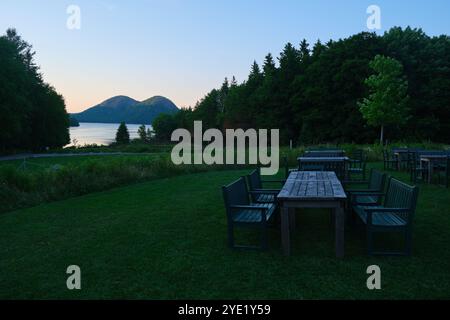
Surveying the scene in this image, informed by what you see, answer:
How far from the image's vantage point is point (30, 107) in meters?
45.8

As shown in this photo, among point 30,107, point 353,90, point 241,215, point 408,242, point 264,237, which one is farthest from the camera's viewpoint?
point 30,107

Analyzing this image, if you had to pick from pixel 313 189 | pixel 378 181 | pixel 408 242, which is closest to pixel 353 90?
pixel 378 181

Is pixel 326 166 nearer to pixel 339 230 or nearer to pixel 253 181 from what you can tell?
pixel 253 181

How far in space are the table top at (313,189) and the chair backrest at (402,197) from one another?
0.75 metres

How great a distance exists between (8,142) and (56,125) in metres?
7.69

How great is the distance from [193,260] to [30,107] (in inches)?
1842

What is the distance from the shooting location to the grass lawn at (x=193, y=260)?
13.5 ft

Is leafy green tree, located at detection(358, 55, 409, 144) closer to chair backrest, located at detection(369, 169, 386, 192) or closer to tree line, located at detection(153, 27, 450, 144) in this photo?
tree line, located at detection(153, 27, 450, 144)

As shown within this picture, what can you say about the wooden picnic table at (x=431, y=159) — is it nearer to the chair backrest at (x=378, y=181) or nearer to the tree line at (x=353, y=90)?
the chair backrest at (x=378, y=181)

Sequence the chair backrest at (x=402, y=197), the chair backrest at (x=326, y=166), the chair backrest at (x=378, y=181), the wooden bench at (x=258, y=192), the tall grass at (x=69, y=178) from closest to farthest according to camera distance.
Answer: the chair backrest at (x=402, y=197) → the chair backrest at (x=378, y=181) → the wooden bench at (x=258, y=192) → the tall grass at (x=69, y=178) → the chair backrest at (x=326, y=166)

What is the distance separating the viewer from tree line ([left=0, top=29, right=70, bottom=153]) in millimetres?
42500

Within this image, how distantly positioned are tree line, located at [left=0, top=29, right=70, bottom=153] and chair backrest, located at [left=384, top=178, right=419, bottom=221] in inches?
1693

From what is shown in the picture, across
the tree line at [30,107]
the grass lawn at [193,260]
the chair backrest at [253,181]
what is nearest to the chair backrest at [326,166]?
the grass lawn at [193,260]
